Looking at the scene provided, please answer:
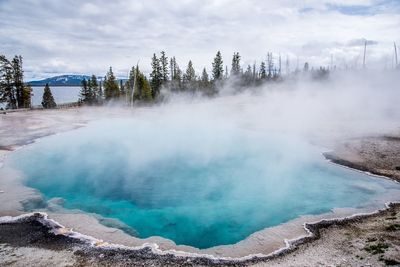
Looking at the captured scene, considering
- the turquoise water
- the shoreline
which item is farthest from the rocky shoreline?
the turquoise water

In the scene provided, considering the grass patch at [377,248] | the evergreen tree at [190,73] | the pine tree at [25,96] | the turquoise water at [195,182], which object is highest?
the evergreen tree at [190,73]

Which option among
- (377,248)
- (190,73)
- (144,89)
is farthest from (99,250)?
(190,73)

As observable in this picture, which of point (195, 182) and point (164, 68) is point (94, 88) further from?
point (195, 182)

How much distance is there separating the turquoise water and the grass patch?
3.31 meters

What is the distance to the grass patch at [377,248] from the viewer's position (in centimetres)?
822

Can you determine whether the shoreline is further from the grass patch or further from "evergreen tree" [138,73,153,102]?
"evergreen tree" [138,73,153,102]

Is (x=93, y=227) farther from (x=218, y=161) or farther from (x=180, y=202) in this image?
(x=218, y=161)

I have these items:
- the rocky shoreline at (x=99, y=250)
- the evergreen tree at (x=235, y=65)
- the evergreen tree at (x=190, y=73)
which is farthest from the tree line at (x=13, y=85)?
the rocky shoreline at (x=99, y=250)

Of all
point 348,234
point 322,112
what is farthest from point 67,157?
point 322,112

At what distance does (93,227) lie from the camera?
34.2ft

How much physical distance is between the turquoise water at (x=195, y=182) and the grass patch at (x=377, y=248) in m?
3.31

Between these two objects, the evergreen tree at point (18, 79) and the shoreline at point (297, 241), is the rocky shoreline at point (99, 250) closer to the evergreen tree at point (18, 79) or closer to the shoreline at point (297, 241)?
the shoreline at point (297, 241)

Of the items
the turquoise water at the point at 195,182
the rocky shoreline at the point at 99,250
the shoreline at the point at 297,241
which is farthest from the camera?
the turquoise water at the point at 195,182

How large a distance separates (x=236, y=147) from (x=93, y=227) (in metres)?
13.9
